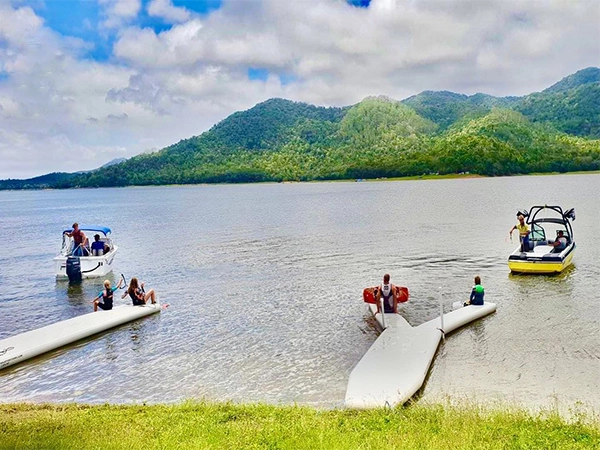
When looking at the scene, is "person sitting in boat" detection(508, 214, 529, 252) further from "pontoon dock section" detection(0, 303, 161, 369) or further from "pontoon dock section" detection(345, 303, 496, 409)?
"pontoon dock section" detection(0, 303, 161, 369)

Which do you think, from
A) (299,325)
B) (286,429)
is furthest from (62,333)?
(286,429)

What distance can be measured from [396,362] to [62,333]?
41.0ft

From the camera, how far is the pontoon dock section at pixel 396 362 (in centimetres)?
1321

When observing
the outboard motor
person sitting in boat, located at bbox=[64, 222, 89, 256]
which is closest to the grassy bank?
the outboard motor

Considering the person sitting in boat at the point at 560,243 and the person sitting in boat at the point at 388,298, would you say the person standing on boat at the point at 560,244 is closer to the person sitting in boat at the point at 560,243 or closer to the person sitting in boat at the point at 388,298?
the person sitting in boat at the point at 560,243

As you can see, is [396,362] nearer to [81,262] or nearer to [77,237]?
[81,262]

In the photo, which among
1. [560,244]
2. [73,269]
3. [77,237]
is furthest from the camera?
[77,237]

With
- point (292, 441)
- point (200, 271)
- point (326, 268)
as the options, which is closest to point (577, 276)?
point (326, 268)

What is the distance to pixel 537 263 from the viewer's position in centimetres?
2952

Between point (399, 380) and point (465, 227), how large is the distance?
44349 mm

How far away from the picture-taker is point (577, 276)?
2930 cm

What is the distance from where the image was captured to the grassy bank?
365 inches

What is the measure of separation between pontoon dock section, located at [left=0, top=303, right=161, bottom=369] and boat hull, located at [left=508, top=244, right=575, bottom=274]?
19.1m

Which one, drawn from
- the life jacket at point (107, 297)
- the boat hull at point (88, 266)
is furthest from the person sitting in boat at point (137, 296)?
the boat hull at point (88, 266)
